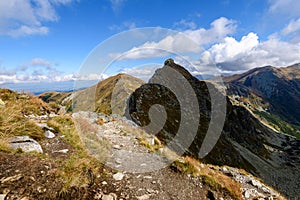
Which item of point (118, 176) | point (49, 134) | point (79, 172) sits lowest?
point (118, 176)

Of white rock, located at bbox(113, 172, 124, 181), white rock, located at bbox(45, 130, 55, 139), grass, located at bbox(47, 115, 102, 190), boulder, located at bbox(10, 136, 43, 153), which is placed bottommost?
white rock, located at bbox(113, 172, 124, 181)

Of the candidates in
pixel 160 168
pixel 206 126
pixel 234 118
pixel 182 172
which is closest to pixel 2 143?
pixel 160 168

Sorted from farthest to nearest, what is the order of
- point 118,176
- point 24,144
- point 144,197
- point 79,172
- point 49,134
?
point 49,134
point 24,144
point 118,176
point 79,172
point 144,197

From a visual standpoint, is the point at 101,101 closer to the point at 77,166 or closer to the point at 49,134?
the point at 49,134

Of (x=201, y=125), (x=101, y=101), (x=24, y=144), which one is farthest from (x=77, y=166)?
(x=101, y=101)

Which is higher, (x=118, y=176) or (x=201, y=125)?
(x=118, y=176)

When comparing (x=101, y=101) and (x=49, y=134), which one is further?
(x=101, y=101)

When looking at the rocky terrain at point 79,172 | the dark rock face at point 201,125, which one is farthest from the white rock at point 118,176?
the dark rock face at point 201,125

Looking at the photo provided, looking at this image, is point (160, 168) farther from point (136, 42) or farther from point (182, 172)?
point (136, 42)

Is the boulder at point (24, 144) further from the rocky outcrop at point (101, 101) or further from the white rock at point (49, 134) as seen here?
the rocky outcrop at point (101, 101)

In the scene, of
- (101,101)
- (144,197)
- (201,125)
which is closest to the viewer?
(144,197)

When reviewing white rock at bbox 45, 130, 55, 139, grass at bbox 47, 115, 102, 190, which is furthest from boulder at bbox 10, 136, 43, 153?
white rock at bbox 45, 130, 55, 139

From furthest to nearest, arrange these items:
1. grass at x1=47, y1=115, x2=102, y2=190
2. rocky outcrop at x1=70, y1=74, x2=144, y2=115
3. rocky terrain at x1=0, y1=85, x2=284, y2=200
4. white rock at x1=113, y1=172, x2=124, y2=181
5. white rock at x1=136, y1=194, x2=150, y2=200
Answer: rocky outcrop at x1=70, y1=74, x2=144, y2=115
white rock at x1=113, y1=172, x2=124, y2=181
white rock at x1=136, y1=194, x2=150, y2=200
grass at x1=47, y1=115, x2=102, y2=190
rocky terrain at x1=0, y1=85, x2=284, y2=200

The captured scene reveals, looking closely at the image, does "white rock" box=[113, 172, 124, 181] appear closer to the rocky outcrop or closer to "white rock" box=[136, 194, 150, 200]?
"white rock" box=[136, 194, 150, 200]
